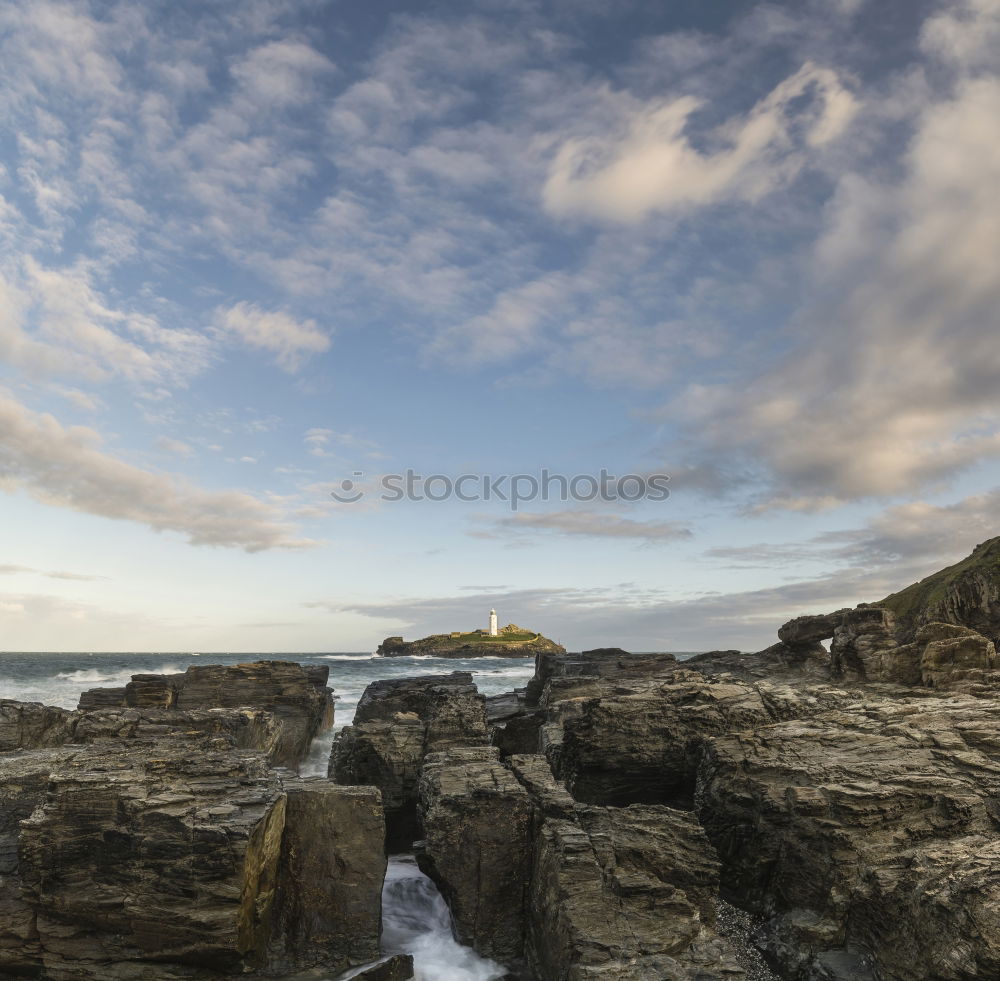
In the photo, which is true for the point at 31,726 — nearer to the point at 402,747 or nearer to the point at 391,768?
the point at 391,768

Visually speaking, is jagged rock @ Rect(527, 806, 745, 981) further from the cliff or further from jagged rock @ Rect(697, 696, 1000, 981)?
the cliff

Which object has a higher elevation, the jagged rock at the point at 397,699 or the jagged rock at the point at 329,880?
the jagged rock at the point at 397,699

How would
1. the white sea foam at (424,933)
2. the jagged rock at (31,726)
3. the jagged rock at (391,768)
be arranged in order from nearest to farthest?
1. the white sea foam at (424,933)
2. the jagged rock at (391,768)
3. the jagged rock at (31,726)

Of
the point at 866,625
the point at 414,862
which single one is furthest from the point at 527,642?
the point at 414,862

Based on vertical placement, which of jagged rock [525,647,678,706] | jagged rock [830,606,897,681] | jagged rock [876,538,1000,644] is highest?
jagged rock [876,538,1000,644]

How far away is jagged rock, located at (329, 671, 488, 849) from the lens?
15977 mm

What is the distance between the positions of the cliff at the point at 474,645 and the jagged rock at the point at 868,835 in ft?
420

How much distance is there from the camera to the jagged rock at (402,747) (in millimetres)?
15977

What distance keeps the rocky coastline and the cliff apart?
125 metres

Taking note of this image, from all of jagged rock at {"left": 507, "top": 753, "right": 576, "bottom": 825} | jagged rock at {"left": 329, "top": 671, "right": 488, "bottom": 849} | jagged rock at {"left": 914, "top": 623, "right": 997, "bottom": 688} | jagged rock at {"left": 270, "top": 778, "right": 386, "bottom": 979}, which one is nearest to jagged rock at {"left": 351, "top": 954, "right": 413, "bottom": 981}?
jagged rock at {"left": 270, "top": 778, "right": 386, "bottom": 979}

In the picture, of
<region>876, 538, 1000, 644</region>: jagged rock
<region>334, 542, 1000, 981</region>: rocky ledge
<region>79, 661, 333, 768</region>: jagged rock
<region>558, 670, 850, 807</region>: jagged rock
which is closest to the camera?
<region>334, 542, 1000, 981</region>: rocky ledge

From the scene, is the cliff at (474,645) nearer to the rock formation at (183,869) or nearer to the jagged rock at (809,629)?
the jagged rock at (809,629)

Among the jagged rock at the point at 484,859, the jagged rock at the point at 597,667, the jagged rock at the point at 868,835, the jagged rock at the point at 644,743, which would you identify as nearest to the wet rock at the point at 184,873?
the jagged rock at the point at 484,859

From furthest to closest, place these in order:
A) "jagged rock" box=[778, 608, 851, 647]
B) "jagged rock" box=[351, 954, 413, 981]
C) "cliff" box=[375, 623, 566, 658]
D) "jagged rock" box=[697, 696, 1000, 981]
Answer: "cliff" box=[375, 623, 566, 658], "jagged rock" box=[778, 608, 851, 647], "jagged rock" box=[351, 954, 413, 981], "jagged rock" box=[697, 696, 1000, 981]
